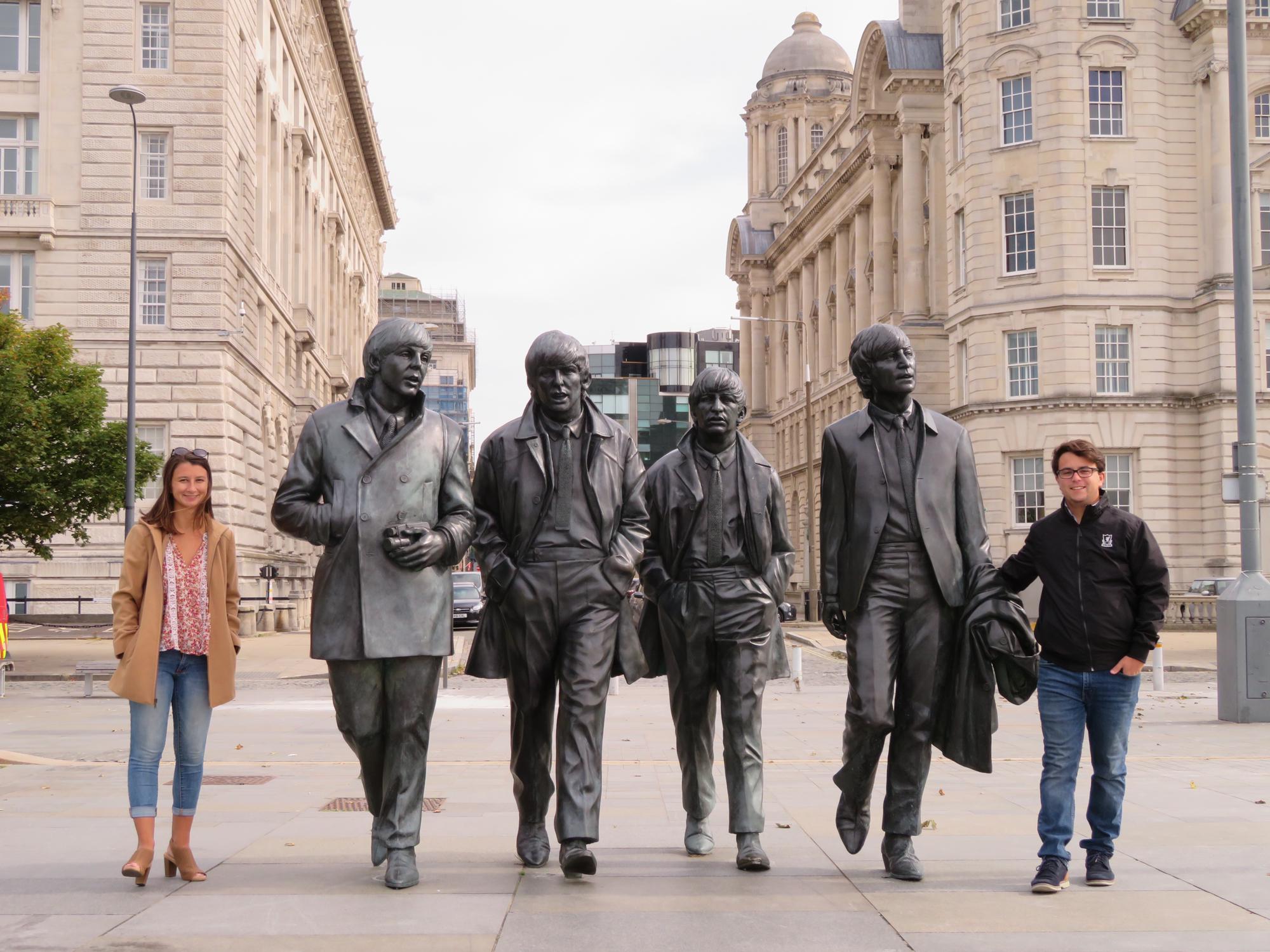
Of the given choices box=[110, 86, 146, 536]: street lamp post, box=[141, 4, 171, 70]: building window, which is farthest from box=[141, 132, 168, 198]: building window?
box=[110, 86, 146, 536]: street lamp post

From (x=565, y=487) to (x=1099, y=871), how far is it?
9.29 feet

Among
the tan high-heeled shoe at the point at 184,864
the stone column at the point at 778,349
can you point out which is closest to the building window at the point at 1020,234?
the stone column at the point at 778,349

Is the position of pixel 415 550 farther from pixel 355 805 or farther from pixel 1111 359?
pixel 1111 359

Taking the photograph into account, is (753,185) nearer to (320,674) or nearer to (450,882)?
(320,674)

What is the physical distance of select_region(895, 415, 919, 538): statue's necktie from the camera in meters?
6.87

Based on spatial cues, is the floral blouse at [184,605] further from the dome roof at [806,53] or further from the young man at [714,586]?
the dome roof at [806,53]

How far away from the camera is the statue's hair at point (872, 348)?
278 inches

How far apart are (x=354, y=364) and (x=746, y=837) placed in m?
78.3

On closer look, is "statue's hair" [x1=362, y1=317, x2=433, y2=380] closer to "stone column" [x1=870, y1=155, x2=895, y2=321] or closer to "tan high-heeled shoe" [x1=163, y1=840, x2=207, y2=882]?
"tan high-heeled shoe" [x1=163, y1=840, x2=207, y2=882]

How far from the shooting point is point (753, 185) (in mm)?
100125

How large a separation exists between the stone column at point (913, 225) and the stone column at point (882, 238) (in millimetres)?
4469

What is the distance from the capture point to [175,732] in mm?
6988

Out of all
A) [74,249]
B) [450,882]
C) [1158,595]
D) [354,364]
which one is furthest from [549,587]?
[354,364]

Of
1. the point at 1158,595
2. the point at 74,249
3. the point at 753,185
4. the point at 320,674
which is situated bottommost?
the point at 320,674
